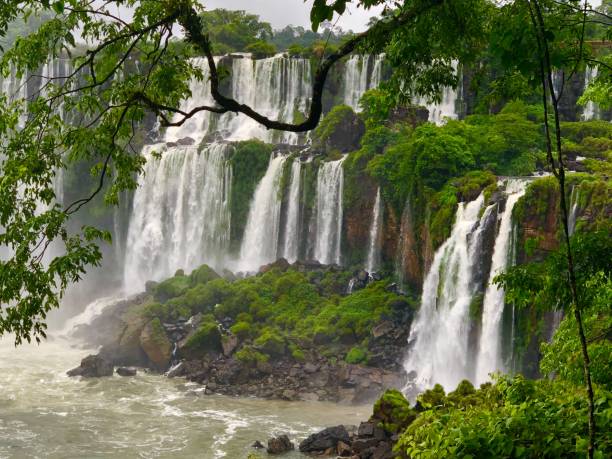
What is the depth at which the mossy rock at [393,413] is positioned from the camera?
16891 mm

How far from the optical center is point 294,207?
34594 mm

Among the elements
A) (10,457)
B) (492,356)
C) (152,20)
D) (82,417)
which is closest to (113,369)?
(82,417)

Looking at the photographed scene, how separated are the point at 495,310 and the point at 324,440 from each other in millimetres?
6849

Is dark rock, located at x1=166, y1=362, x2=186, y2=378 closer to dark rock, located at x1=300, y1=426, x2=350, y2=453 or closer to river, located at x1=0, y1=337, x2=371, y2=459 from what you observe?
river, located at x1=0, y1=337, x2=371, y2=459

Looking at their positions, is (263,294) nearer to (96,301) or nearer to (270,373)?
(270,373)

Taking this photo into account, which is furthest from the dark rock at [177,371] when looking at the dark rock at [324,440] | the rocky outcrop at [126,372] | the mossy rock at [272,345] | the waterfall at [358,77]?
the waterfall at [358,77]

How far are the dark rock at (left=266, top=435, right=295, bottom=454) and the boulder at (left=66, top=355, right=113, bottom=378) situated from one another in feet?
34.0

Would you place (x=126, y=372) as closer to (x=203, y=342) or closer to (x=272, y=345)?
(x=203, y=342)

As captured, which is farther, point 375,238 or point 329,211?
point 329,211

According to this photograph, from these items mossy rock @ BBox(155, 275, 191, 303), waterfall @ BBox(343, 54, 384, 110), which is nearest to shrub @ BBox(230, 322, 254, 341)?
mossy rock @ BBox(155, 275, 191, 303)

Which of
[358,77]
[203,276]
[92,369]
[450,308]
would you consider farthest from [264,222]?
[450,308]

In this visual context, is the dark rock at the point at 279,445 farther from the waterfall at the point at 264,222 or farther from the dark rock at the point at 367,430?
the waterfall at the point at 264,222

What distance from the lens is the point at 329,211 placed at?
33.1 m

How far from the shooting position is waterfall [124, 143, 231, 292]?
37.6 meters
